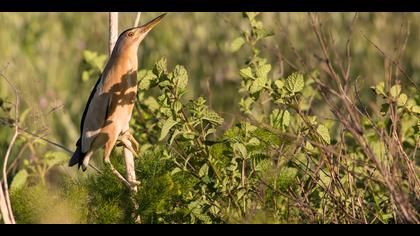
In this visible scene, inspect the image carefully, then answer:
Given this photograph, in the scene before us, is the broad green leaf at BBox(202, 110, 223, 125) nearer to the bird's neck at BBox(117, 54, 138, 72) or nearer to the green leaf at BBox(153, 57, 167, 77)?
the green leaf at BBox(153, 57, 167, 77)

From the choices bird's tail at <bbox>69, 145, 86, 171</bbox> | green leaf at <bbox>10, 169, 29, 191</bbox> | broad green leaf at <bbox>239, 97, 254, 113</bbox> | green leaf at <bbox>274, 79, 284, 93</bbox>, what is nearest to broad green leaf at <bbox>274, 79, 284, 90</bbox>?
green leaf at <bbox>274, 79, 284, 93</bbox>

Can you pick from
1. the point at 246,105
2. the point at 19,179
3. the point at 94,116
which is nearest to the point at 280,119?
the point at 246,105

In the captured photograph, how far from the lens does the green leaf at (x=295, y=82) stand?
12.3 ft

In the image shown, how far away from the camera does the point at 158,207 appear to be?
12.6 ft

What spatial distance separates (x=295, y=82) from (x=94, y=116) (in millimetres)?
1218

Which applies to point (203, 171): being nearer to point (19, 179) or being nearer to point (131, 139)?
point (131, 139)

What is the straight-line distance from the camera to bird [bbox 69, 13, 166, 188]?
4309 millimetres

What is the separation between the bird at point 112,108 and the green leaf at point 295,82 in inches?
31.2

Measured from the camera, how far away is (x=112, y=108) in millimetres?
4363
